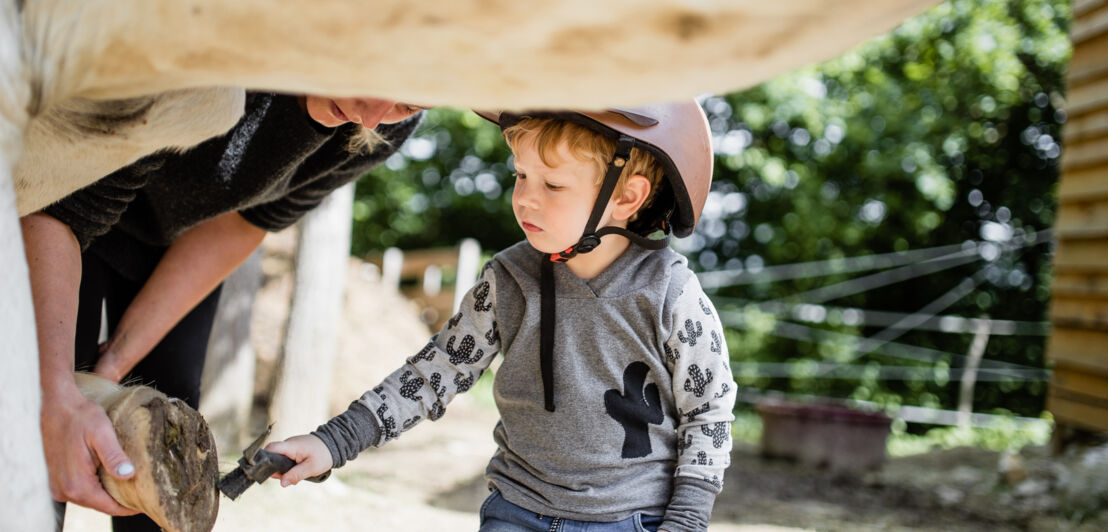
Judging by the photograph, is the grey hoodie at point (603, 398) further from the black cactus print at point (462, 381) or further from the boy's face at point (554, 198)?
the boy's face at point (554, 198)

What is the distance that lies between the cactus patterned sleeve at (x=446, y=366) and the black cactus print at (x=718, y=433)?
0.53 metres

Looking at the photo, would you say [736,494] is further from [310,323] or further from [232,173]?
[232,173]

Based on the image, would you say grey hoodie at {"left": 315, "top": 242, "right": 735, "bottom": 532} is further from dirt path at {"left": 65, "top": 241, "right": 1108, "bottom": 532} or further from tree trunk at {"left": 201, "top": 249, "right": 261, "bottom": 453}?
tree trunk at {"left": 201, "top": 249, "right": 261, "bottom": 453}

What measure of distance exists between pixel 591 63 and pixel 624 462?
3.86 ft

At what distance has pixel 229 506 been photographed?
409 cm

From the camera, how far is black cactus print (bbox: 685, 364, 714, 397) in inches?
73.7

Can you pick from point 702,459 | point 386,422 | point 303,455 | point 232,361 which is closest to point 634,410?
point 702,459

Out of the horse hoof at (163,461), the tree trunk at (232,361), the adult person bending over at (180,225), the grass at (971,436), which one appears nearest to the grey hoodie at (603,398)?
the horse hoof at (163,461)

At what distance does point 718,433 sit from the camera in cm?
184

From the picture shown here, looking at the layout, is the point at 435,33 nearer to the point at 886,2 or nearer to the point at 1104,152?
the point at 886,2

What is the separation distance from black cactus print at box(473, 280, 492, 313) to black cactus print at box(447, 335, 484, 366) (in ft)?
0.23

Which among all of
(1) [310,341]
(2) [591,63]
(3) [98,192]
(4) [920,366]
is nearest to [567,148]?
(3) [98,192]

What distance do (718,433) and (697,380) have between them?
0.38ft

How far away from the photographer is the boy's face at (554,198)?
188cm
